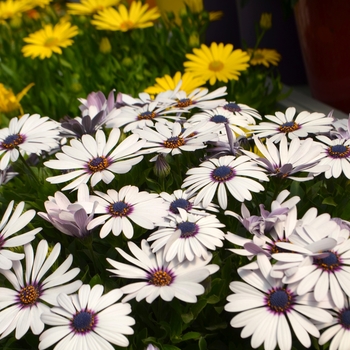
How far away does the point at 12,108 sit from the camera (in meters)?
1.18

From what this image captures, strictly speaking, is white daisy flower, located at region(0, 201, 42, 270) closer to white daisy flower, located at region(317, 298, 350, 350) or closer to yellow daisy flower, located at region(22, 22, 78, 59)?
white daisy flower, located at region(317, 298, 350, 350)

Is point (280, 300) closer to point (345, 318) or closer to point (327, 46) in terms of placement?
point (345, 318)

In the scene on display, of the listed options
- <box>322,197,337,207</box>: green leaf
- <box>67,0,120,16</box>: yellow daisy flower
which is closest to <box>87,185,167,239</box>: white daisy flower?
<box>322,197,337,207</box>: green leaf

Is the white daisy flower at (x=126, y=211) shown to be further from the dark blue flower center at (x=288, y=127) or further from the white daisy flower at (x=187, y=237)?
the dark blue flower center at (x=288, y=127)

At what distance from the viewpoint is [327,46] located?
4.24 ft

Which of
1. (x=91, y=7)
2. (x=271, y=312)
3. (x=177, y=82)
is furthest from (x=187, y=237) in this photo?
(x=91, y=7)

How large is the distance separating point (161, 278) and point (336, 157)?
0.92 ft

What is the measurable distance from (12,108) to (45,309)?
2.40ft

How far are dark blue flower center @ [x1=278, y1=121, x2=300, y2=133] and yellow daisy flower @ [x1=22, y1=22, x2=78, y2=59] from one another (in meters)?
0.87

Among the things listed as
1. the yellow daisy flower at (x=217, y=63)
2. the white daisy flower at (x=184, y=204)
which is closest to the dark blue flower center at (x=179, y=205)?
the white daisy flower at (x=184, y=204)

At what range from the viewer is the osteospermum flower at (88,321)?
1.62ft

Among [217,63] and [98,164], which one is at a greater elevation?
[98,164]

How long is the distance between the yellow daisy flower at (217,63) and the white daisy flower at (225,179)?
2.07 ft

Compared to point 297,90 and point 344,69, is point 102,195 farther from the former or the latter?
point 297,90
